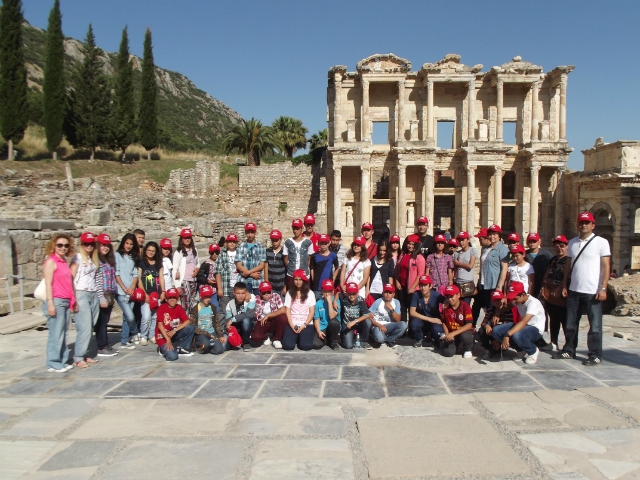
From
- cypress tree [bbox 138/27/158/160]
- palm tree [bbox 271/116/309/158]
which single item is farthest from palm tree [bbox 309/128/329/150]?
cypress tree [bbox 138/27/158/160]

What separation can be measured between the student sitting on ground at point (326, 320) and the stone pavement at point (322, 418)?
1.54 ft

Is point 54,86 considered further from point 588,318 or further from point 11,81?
point 588,318

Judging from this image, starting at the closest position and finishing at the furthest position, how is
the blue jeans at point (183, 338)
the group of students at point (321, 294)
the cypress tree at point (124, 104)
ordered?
1. the group of students at point (321, 294)
2. the blue jeans at point (183, 338)
3. the cypress tree at point (124, 104)

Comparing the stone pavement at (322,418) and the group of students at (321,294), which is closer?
the stone pavement at (322,418)

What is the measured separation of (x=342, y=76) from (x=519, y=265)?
2169 centimetres

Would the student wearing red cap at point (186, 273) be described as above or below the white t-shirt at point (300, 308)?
above

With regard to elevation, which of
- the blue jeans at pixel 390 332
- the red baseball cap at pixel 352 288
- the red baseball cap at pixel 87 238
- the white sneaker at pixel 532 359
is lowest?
the white sneaker at pixel 532 359

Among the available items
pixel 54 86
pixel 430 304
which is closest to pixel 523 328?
pixel 430 304

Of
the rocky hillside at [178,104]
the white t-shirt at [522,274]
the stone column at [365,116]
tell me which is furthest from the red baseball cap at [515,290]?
the rocky hillside at [178,104]

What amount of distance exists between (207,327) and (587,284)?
17.4 feet

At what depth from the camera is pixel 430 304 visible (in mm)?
7008

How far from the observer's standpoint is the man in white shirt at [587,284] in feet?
19.6

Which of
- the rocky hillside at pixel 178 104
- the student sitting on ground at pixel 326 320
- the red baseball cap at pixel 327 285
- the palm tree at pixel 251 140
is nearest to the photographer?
the student sitting on ground at pixel 326 320

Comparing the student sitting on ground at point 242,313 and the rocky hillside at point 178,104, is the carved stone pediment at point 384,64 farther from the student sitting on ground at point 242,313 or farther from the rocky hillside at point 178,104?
the rocky hillside at point 178,104
